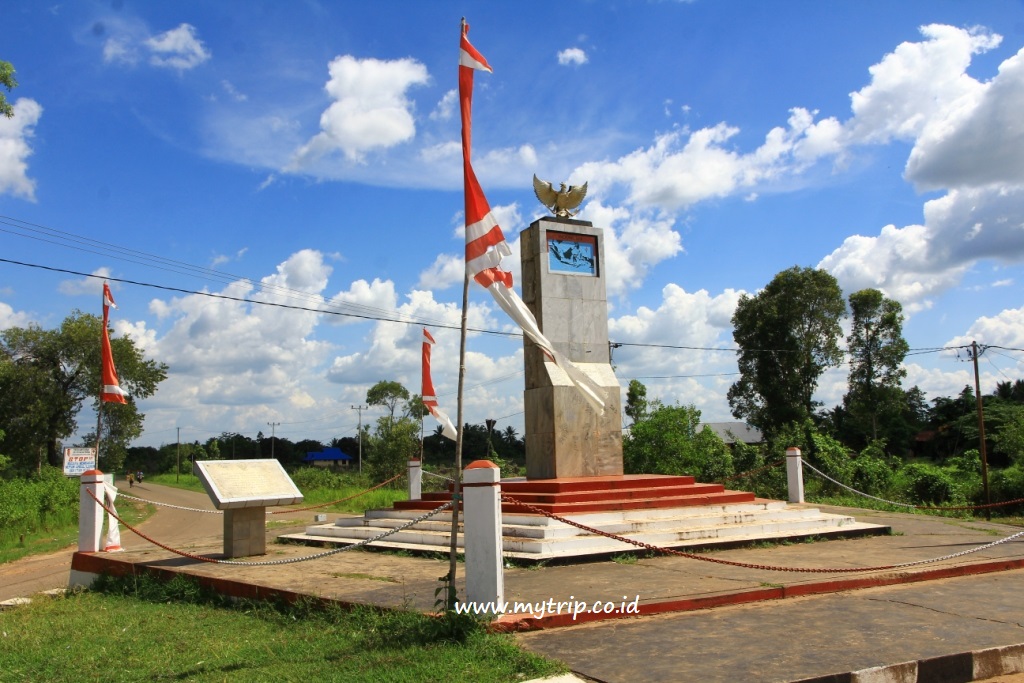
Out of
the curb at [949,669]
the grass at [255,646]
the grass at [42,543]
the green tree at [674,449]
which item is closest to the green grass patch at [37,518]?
the grass at [42,543]

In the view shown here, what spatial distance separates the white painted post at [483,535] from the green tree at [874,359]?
3049 cm

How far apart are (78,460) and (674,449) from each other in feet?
44.3

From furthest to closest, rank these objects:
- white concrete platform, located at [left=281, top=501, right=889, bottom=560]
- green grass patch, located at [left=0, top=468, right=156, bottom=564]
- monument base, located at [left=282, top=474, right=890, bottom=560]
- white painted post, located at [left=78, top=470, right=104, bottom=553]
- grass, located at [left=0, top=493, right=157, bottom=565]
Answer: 1. green grass patch, located at [left=0, top=468, right=156, bottom=564]
2. grass, located at [left=0, top=493, right=157, bottom=565]
3. white painted post, located at [left=78, top=470, right=104, bottom=553]
4. monument base, located at [left=282, top=474, right=890, bottom=560]
5. white concrete platform, located at [left=281, top=501, right=889, bottom=560]

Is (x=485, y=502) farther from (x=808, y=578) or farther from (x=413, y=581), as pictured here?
(x=808, y=578)

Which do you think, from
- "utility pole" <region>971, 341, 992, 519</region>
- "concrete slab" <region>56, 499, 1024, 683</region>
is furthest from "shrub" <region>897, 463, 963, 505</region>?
"concrete slab" <region>56, 499, 1024, 683</region>

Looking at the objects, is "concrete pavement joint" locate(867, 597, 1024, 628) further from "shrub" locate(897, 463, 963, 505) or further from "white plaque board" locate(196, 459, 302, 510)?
"shrub" locate(897, 463, 963, 505)

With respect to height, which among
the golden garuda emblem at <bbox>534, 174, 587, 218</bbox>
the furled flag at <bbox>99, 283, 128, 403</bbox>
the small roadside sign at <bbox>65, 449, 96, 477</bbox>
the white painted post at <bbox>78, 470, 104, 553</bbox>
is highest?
the golden garuda emblem at <bbox>534, 174, 587, 218</bbox>

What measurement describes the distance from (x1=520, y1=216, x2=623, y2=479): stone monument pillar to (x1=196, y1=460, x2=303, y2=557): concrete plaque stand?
4.33 metres

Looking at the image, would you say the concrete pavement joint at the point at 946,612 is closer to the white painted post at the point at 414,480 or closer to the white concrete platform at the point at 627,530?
the white concrete platform at the point at 627,530

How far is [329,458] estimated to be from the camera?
293 ft

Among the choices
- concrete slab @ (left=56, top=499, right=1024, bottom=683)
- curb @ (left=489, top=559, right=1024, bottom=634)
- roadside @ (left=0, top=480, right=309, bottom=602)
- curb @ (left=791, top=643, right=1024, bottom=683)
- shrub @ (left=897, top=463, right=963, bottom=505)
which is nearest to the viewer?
curb @ (left=791, top=643, right=1024, bottom=683)

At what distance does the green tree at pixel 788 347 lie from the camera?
106 ft

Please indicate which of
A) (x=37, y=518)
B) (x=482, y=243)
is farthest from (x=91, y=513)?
(x=37, y=518)

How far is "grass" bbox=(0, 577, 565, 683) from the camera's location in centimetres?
474
